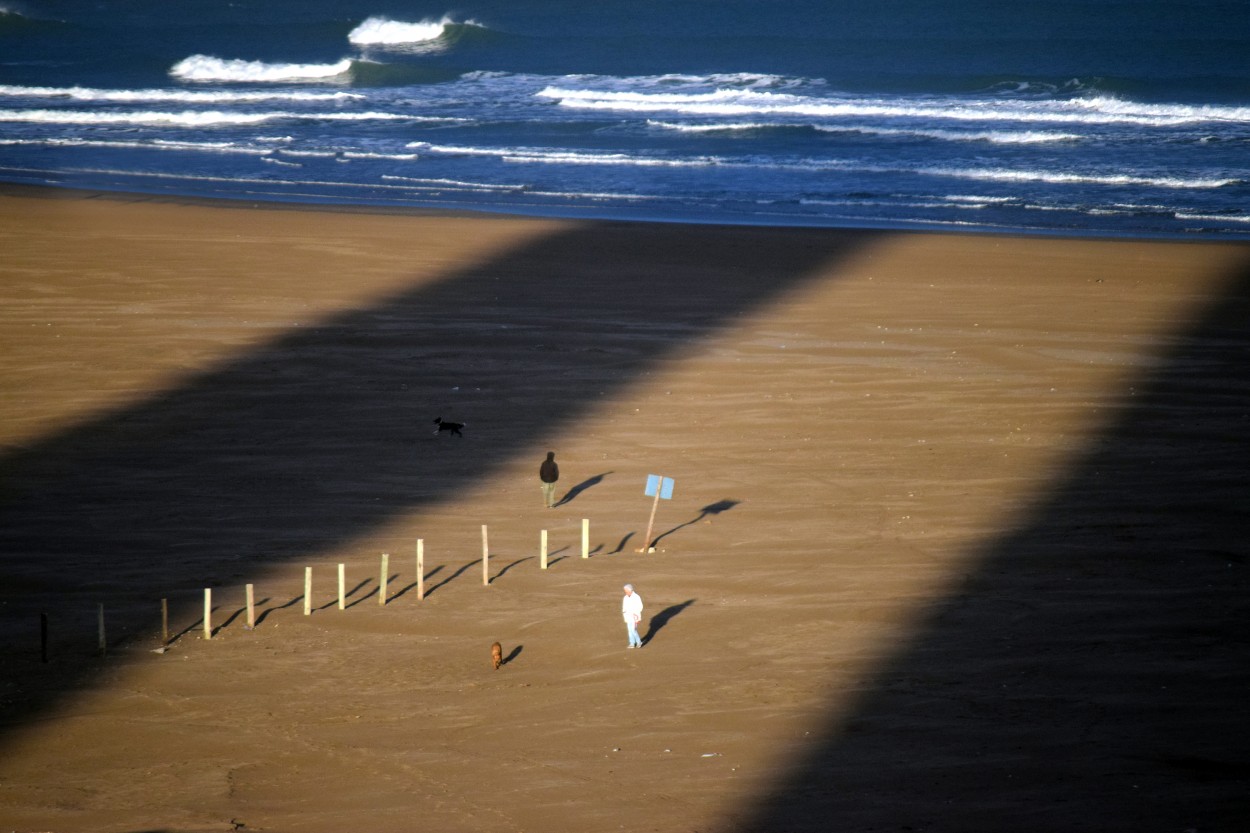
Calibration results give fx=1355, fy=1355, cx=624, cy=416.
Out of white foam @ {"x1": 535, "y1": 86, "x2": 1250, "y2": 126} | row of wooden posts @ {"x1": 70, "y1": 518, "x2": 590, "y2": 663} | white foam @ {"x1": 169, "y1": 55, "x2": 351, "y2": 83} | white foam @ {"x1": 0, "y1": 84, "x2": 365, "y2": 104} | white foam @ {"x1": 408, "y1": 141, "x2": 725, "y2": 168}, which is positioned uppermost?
white foam @ {"x1": 169, "y1": 55, "x2": 351, "y2": 83}

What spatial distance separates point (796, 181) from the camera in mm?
30125

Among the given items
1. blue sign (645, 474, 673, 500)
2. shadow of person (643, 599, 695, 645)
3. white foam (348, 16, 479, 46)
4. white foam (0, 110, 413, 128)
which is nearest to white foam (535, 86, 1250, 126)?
white foam (0, 110, 413, 128)

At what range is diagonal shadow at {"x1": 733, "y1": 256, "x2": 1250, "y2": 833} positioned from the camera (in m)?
7.12

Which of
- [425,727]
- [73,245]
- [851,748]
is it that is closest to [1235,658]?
[851,748]

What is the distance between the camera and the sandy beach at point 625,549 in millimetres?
7500

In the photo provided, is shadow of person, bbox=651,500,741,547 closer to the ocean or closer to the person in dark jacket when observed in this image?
the person in dark jacket

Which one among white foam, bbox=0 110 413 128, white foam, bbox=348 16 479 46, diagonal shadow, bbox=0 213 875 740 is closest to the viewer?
diagonal shadow, bbox=0 213 875 740

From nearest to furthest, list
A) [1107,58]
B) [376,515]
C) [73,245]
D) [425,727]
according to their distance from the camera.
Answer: [425,727]
[376,515]
[73,245]
[1107,58]

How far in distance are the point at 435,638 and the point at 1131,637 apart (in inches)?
184

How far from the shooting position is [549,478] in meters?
11.2

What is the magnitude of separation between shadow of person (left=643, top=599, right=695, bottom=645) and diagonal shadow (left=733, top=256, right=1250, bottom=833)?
4.99ft

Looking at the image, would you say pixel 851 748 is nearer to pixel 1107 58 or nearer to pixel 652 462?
pixel 652 462

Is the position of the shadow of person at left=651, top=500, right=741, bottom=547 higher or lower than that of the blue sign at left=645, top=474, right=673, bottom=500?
lower

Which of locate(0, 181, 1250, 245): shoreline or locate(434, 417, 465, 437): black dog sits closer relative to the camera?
locate(434, 417, 465, 437): black dog
